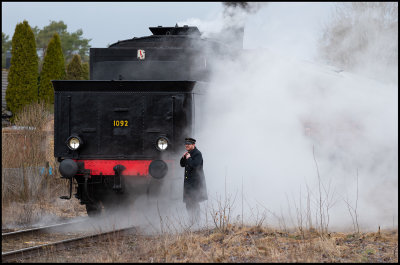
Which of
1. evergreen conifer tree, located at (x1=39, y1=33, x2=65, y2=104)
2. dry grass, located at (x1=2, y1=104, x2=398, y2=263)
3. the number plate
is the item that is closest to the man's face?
dry grass, located at (x1=2, y1=104, x2=398, y2=263)

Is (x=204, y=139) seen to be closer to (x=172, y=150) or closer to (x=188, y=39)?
(x=172, y=150)

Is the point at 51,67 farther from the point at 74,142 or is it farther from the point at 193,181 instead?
the point at 193,181

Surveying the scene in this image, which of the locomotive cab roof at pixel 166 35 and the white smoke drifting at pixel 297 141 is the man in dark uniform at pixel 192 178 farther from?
the locomotive cab roof at pixel 166 35

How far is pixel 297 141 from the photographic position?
403 inches

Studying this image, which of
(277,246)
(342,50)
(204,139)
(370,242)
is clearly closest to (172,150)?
(204,139)

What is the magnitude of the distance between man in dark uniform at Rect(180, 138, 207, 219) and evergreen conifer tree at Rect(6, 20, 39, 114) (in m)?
18.6

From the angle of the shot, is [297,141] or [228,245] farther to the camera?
[297,141]

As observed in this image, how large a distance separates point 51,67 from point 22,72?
1.83 meters

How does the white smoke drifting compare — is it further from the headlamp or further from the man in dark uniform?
the headlamp

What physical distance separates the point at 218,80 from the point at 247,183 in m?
1.84

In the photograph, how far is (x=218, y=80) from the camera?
372 inches

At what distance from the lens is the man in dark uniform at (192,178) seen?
312 inches

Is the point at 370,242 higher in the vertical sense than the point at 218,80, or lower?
lower

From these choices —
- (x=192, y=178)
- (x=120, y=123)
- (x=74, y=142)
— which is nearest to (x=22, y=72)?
(x=74, y=142)
